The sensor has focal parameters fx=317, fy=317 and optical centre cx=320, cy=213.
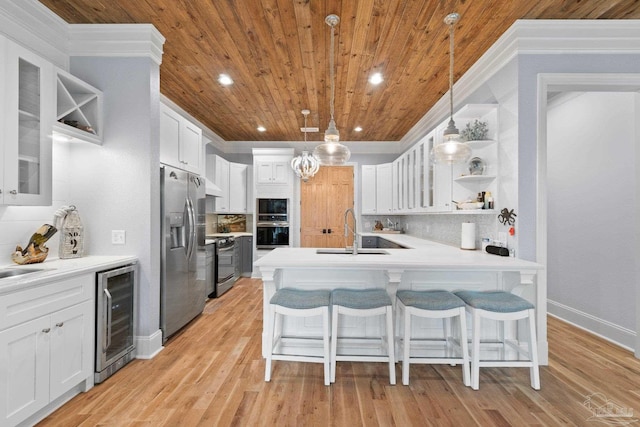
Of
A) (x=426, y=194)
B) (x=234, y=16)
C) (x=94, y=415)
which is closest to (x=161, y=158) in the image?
(x=234, y=16)

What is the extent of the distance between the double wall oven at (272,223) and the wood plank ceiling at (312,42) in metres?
2.19

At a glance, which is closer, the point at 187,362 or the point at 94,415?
the point at 94,415

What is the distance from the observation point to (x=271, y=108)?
4.71 metres

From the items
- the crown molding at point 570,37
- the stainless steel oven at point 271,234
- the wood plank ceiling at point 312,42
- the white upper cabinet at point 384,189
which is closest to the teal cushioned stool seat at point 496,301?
the crown molding at point 570,37

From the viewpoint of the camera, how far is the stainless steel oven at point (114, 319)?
7.79 ft

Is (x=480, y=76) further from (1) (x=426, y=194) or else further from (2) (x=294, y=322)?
(2) (x=294, y=322)

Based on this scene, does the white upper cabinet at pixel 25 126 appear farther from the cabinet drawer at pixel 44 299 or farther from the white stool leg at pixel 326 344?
the white stool leg at pixel 326 344

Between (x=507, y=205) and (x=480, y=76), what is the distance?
4.74ft

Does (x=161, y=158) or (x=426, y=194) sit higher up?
(x=161, y=158)

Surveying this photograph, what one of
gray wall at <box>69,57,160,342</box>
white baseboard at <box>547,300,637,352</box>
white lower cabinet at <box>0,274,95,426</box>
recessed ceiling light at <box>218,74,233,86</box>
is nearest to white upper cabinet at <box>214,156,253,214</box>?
recessed ceiling light at <box>218,74,233,86</box>

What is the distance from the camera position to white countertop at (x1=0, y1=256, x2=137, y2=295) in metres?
1.78

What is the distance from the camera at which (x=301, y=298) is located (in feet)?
7.86

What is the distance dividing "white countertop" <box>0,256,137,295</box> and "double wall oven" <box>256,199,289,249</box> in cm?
361

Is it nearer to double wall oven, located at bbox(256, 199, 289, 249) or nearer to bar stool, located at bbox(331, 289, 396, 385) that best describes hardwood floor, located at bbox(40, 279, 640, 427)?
bar stool, located at bbox(331, 289, 396, 385)
